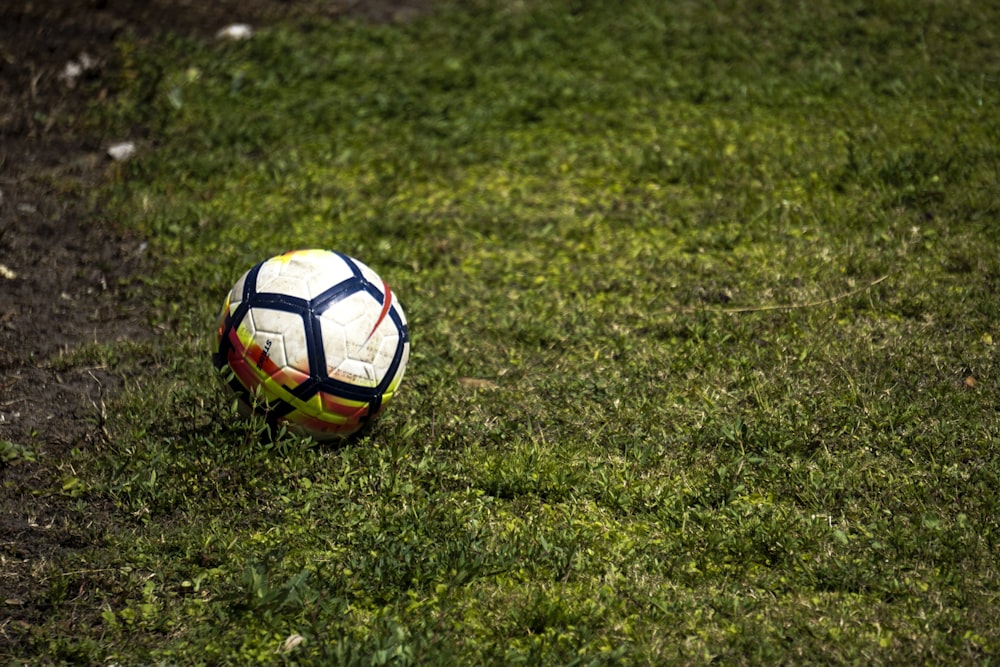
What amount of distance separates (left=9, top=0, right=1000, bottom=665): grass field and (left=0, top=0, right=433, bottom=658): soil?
0.55ft

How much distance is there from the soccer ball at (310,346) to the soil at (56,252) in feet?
3.00

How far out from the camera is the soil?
4555mm

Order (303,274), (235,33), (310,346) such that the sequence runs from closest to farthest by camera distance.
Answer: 1. (310,346)
2. (303,274)
3. (235,33)

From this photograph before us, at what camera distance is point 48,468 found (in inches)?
193

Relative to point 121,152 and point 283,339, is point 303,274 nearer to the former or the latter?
point 283,339

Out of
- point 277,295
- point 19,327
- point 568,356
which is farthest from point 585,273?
point 19,327

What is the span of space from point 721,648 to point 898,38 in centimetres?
723

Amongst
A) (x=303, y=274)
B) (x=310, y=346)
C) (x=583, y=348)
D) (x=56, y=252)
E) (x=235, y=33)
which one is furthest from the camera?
(x=235, y=33)

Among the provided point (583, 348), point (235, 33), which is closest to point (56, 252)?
point (235, 33)

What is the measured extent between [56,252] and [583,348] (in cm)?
377

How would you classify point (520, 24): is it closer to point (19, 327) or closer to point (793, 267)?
point (793, 267)

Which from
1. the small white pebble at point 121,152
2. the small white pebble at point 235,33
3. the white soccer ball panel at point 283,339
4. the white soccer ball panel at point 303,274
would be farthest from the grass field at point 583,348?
the white soccer ball panel at point 303,274

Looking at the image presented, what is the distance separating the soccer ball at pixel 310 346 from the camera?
4.73 meters

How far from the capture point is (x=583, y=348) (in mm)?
5914
